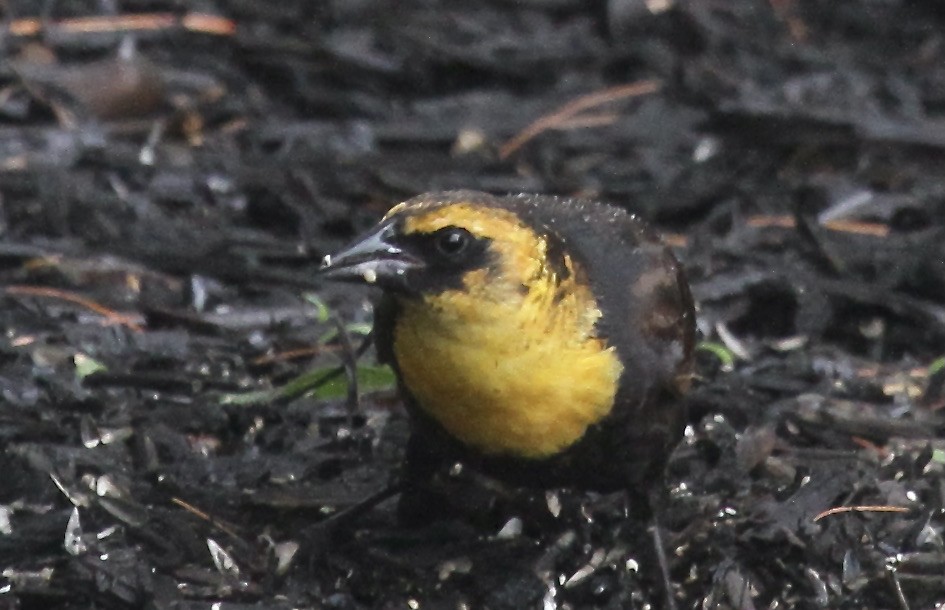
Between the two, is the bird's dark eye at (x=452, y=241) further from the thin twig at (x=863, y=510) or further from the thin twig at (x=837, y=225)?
the thin twig at (x=837, y=225)

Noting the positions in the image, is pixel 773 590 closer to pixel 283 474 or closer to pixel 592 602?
pixel 592 602

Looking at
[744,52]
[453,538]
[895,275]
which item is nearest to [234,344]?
[453,538]

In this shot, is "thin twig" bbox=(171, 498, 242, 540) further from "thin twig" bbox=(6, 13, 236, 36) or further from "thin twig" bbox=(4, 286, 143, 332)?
"thin twig" bbox=(6, 13, 236, 36)

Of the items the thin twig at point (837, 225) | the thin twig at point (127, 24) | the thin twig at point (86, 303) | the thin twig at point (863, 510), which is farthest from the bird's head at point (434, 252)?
the thin twig at point (127, 24)

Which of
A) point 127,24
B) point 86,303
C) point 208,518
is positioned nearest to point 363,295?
point 86,303

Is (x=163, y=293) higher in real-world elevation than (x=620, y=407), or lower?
lower
